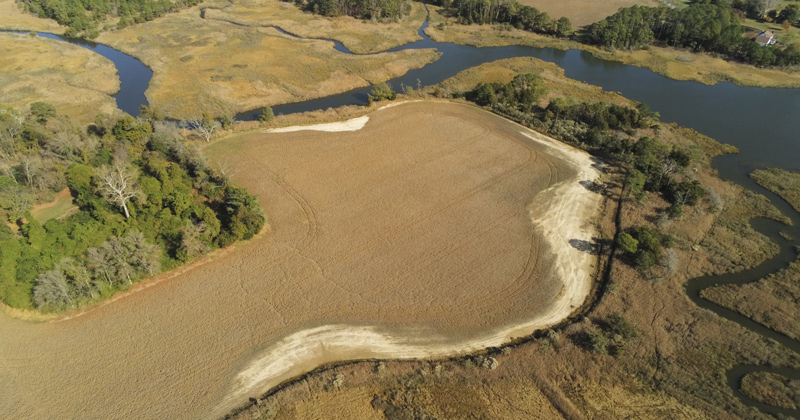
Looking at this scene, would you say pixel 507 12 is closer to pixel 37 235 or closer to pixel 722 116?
pixel 722 116

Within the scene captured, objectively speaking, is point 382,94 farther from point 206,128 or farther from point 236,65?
point 236,65

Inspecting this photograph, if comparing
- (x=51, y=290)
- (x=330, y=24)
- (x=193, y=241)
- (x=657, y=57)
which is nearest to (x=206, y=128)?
(x=193, y=241)

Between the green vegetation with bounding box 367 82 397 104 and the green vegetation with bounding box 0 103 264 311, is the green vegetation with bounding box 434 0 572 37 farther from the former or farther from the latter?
the green vegetation with bounding box 0 103 264 311

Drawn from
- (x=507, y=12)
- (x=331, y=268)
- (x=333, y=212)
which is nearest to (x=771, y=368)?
(x=331, y=268)

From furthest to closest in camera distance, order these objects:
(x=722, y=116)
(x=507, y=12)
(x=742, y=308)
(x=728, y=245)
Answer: (x=507, y=12)
(x=722, y=116)
(x=728, y=245)
(x=742, y=308)

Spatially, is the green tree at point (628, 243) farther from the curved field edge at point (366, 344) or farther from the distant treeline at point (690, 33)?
the distant treeline at point (690, 33)

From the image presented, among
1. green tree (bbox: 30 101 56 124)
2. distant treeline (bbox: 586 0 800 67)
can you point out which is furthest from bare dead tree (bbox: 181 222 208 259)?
distant treeline (bbox: 586 0 800 67)
